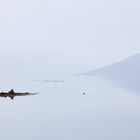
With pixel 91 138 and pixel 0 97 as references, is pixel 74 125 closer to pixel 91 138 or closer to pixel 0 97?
pixel 91 138

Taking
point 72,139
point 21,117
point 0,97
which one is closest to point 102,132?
point 72,139

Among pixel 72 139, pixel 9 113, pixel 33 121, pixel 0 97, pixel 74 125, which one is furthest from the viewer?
pixel 0 97

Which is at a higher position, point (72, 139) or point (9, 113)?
point (9, 113)

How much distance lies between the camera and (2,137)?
8038cm

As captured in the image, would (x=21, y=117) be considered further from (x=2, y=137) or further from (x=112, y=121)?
(x=2, y=137)

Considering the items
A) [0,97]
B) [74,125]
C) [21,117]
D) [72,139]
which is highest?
[0,97]

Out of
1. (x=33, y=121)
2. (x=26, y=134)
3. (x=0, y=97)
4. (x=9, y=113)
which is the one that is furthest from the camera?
(x=0, y=97)

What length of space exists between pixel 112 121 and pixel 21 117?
25199 mm

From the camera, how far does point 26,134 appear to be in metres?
84.5

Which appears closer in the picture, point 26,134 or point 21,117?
point 26,134

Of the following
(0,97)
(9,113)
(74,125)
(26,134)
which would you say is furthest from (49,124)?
(0,97)

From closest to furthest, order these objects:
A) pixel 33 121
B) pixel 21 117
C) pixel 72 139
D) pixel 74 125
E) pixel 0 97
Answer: pixel 72 139, pixel 74 125, pixel 33 121, pixel 21 117, pixel 0 97

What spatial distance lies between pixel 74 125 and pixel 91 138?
15.8 meters

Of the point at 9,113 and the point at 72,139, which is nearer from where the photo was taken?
the point at 72,139
